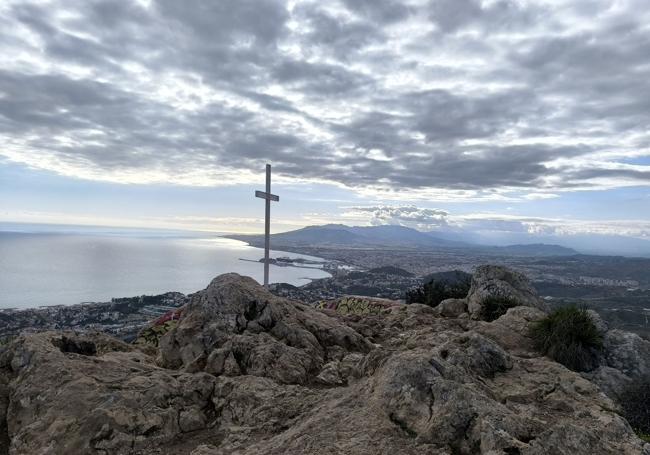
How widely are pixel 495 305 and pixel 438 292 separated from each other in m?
5.10

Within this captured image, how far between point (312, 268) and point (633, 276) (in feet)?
277

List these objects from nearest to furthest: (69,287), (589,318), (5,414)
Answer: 1. (5,414)
2. (589,318)
3. (69,287)

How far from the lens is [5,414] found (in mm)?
5863

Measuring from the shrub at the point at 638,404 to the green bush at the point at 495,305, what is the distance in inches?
168

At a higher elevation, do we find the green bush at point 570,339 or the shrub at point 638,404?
the green bush at point 570,339

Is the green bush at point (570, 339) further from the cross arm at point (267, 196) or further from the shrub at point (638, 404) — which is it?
the cross arm at point (267, 196)

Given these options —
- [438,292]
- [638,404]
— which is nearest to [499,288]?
[438,292]

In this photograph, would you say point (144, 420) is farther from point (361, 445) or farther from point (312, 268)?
point (312, 268)

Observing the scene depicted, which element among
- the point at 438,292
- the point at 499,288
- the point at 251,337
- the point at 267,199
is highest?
the point at 267,199

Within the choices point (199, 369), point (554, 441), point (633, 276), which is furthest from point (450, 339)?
point (633, 276)

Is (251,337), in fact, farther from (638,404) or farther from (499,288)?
(499,288)

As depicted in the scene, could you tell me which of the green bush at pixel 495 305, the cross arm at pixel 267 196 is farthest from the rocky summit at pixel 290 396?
the cross arm at pixel 267 196

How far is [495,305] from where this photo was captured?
12516mm

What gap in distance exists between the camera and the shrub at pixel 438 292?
17.1 m
